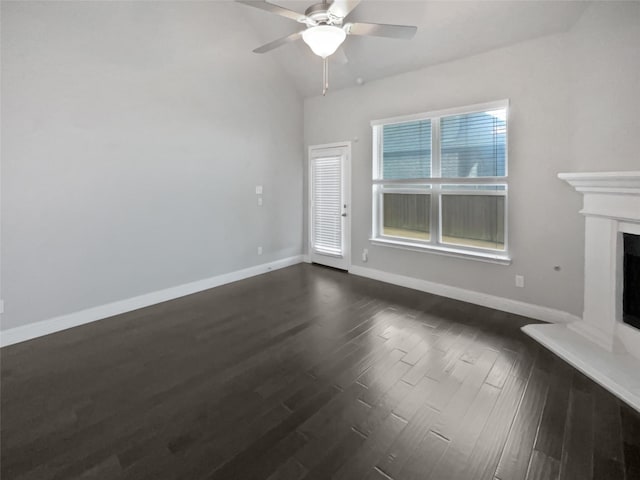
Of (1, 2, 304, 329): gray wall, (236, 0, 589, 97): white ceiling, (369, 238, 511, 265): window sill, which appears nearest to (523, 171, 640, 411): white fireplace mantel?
(369, 238, 511, 265): window sill

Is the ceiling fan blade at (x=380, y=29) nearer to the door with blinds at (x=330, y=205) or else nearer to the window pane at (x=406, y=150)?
the window pane at (x=406, y=150)

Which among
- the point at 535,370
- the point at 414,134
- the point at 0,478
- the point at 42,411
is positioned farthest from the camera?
the point at 414,134

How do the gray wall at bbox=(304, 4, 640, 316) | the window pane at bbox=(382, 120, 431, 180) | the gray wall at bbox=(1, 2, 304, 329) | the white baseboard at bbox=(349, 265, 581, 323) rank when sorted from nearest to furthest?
the gray wall at bbox=(304, 4, 640, 316), the gray wall at bbox=(1, 2, 304, 329), the white baseboard at bbox=(349, 265, 581, 323), the window pane at bbox=(382, 120, 431, 180)

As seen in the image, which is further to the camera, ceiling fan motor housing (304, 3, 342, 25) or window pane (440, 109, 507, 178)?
window pane (440, 109, 507, 178)

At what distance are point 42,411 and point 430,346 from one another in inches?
114

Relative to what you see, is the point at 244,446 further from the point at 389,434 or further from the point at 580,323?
the point at 580,323

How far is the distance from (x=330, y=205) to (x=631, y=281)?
12.6ft

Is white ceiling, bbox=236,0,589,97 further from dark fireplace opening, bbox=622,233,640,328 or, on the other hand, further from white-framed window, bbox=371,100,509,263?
dark fireplace opening, bbox=622,233,640,328

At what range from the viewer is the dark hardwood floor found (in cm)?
168

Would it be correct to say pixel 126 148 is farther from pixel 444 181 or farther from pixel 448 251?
pixel 448 251

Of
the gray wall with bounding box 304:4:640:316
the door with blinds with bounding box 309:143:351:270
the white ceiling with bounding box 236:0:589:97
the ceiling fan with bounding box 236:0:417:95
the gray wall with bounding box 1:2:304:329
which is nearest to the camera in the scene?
the ceiling fan with bounding box 236:0:417:95

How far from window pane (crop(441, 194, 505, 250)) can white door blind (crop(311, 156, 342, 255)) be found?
1.78 metres

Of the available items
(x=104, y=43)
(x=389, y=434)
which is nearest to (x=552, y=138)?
(x=389, y=434)

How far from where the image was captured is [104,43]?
338 centimetres
